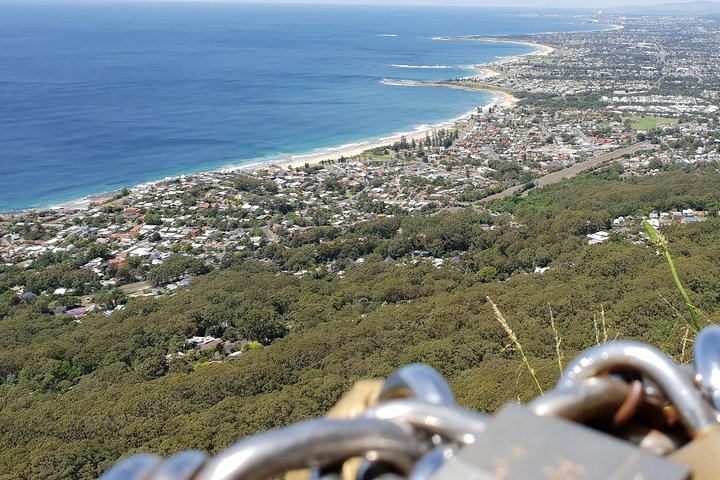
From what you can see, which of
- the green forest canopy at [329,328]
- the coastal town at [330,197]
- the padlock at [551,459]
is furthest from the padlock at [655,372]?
the coastal town at [330,197]

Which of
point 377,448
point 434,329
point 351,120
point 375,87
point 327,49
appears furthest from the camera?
point 327,49

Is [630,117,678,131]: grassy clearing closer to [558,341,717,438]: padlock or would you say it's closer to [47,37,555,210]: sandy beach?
A: [47,37,555,210]: sandy beach

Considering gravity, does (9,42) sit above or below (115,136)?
above

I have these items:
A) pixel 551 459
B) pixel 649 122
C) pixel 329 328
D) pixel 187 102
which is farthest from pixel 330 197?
pixel 551 459

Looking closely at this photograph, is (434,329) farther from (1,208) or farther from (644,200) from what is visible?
(1,208)

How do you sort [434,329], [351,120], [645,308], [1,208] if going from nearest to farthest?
1. [645,308]
2. [434,329]
3. [1,208]
4. [351,120]

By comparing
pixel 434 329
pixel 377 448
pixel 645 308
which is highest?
pixel 377 448

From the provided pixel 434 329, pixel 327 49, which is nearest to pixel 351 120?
pixel 434 329
